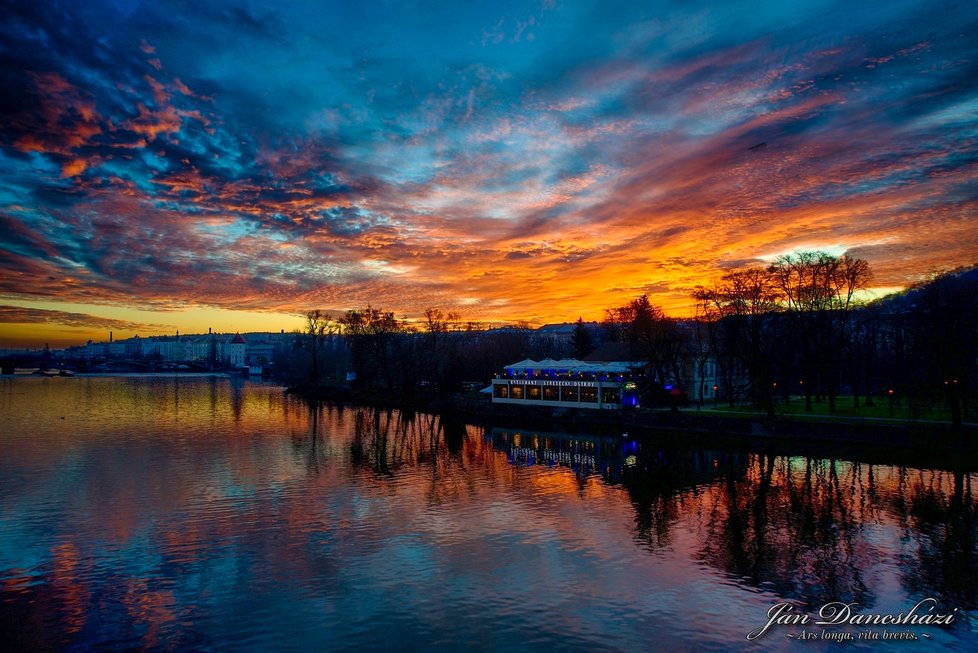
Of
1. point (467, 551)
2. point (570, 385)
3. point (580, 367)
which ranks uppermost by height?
point (580, 367)

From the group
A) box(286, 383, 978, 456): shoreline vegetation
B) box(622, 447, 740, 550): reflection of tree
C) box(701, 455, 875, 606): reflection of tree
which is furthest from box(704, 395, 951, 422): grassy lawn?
box(622, 447, 740, 550): reflection of tree

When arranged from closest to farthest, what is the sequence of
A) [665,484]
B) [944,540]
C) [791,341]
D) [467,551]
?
[467,551] < [944,540] < [665,484] < [791,341]

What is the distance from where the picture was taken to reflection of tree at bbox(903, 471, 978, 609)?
1576 centimetres

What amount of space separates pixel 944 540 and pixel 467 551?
17.0 m

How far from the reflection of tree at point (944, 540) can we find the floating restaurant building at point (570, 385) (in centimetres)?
2854

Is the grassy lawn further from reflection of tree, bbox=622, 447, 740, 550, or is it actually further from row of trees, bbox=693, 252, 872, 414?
reflection of tree, bbox=622, 447, 740, 550

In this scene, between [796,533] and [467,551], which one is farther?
[796,533]

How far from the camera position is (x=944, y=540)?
19.8 m

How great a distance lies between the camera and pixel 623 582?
16.2 m

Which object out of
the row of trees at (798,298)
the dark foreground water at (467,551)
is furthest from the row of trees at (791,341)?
the dark foreground water at (467,551)

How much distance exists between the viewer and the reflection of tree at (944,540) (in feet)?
51.7

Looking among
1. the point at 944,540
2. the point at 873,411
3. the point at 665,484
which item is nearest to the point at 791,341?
the point at 873,411

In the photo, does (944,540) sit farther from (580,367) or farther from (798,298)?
(580,367)

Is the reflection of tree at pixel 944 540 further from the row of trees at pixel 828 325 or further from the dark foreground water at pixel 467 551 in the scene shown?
the row of trees at pixel 828 325
